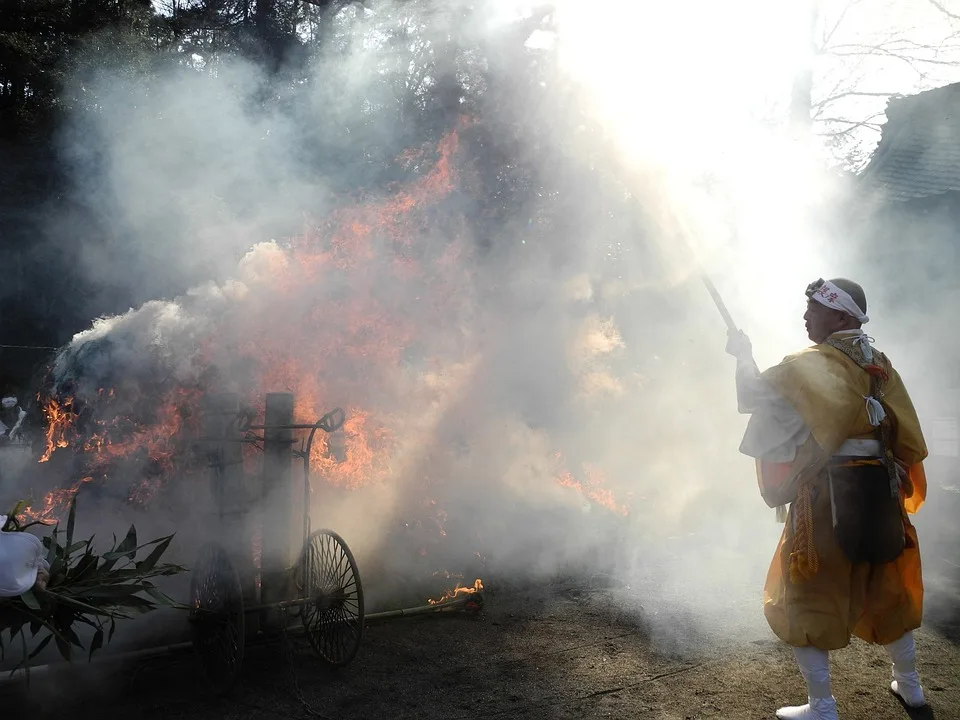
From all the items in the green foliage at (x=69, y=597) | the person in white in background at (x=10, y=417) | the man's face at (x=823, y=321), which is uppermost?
the person in white in background at (x=10, y=417)

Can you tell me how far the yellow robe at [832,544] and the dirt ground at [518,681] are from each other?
0.61 m

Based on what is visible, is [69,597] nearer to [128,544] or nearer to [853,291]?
[128,544]

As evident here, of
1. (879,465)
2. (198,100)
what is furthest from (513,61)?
(879,465)

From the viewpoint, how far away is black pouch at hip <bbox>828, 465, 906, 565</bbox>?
12.8ft

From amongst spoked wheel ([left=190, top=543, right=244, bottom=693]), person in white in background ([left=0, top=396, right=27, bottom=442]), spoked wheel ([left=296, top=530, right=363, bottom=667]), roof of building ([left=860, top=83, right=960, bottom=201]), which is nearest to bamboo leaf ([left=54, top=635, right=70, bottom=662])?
spoked wheel ([left=190, top=543, right=244, bottom=693])

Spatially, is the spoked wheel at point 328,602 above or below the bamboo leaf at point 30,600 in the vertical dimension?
below

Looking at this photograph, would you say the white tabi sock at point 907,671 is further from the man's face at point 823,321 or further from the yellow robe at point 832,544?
the man's face at point 823,321

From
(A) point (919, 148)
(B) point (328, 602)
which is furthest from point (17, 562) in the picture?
(A) point (919, 148)

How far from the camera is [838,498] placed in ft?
Result: 13.0

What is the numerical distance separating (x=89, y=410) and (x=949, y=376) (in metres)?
12.8

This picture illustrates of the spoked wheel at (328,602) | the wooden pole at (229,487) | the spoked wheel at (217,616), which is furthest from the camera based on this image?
the wooden pole at (229,487)

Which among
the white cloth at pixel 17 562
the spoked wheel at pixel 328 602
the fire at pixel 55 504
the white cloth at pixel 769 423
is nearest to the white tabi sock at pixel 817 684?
the white cloth at pixel 769 423

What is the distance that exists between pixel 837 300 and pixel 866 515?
1217 mm

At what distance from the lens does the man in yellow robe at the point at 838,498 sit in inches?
154
